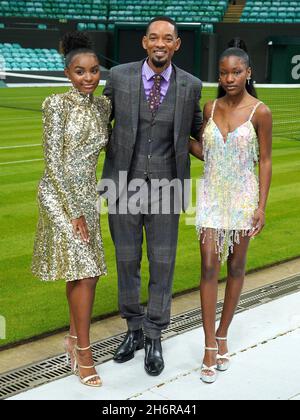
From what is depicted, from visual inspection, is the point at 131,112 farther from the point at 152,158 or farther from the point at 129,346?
the point at 129,346

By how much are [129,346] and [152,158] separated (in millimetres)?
1247

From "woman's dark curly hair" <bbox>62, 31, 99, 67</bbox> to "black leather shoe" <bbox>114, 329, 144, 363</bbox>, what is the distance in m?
1.80

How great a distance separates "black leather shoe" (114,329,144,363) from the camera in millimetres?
4387

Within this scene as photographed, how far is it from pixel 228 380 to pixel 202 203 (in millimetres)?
1079

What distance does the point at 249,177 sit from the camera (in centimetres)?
411

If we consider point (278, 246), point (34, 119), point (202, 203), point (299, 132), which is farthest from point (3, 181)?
point (299, 132)

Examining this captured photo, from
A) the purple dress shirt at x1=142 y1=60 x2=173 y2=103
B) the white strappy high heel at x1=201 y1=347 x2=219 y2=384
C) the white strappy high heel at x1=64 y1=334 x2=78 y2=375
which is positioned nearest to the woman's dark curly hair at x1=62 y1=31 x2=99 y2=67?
the purple dress shirt at x1=142 y1=60 x2=173 y2=103

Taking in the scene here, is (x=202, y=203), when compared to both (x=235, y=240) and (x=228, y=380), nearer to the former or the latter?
(x=235, y=240)

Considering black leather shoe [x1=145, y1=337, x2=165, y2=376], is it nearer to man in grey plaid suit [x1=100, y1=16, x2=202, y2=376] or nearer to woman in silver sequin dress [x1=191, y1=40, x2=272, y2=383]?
man in grey plaid suit [x1=100, y1=16, x2=202, y2=376]

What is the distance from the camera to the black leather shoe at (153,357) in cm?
417

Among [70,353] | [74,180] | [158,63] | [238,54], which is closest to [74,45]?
[158,63]

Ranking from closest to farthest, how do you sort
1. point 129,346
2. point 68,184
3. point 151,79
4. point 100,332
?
point 68,184 < point 151,79 < point 129,346 < point 100,332

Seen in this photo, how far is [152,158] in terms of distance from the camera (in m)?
4.15

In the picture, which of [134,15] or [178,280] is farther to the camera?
[134,15]
